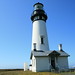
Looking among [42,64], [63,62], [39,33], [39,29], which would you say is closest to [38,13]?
[39,29]

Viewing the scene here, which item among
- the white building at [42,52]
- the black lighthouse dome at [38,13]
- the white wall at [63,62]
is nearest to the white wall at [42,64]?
the white building at [42,52]

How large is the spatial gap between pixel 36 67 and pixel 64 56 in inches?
212

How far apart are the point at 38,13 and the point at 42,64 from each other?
11774 mm

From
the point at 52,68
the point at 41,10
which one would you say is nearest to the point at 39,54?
the point at 52,68

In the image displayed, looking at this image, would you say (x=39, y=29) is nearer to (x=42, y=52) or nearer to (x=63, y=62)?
(x=42, y=52)

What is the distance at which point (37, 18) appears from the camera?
27.6 metres

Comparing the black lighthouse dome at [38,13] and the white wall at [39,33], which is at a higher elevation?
the black lighthouse dome at [38,13]

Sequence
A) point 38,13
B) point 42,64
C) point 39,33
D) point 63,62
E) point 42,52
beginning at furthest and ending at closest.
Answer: point 38,13 < point 39,33 < point 42,52 < point 63,62 < point 42,64

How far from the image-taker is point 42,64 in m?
21.1

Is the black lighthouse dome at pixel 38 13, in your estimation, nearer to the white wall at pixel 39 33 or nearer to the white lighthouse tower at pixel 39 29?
the white lighthouse tower at pixel 39 29

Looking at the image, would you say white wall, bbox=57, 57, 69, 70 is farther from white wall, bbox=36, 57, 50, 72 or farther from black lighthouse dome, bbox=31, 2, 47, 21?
black lighthouse dome, bbox=31, 2, 47, 21

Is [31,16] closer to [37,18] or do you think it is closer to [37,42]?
[37,18]

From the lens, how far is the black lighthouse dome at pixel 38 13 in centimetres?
2761

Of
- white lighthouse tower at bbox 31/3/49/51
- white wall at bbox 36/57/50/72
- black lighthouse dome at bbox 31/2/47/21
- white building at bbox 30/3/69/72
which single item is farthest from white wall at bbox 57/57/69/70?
black lighthouse dome at bbox 31/2/47/21
